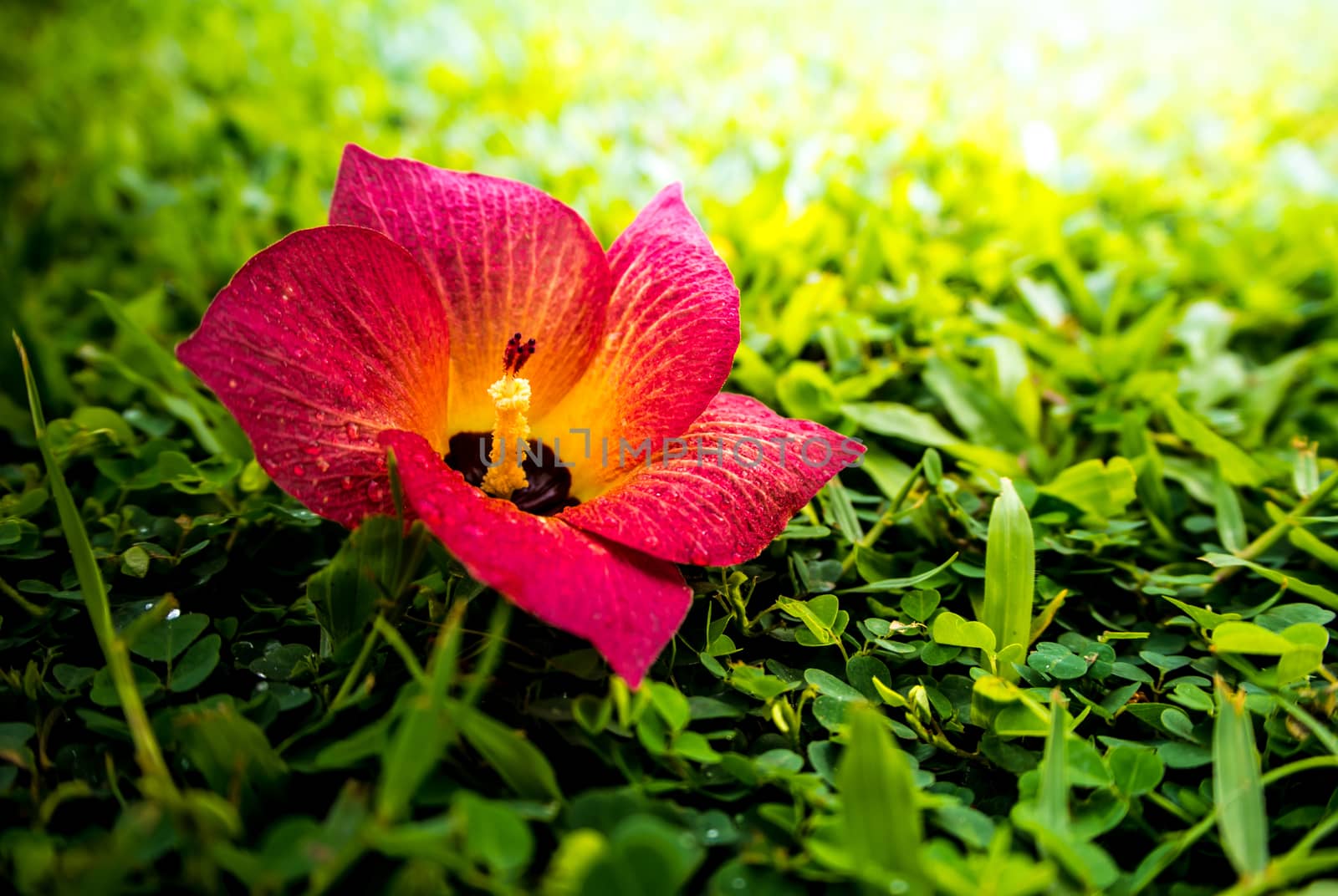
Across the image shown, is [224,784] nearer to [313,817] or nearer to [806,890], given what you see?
[313,817]

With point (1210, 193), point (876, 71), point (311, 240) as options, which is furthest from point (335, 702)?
point (876, 71)

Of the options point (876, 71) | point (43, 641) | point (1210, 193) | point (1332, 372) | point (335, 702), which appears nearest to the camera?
point (335, 702)

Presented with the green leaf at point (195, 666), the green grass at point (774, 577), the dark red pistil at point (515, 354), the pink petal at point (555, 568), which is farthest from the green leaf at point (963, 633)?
the green leaf at point (195, 666)

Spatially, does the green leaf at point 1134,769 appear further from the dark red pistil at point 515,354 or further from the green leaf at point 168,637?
the green leaf at point 168,637

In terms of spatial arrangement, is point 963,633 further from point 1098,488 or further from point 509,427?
point 509,427

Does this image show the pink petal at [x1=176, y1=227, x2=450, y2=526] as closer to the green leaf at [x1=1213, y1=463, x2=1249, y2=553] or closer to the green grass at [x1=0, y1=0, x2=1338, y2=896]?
the green grass at [x1=0, y1=0, x2=1338, y2=896]

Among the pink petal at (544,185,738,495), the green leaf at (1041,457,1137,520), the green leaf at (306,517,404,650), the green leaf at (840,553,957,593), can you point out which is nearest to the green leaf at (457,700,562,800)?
the green leaf at (306,517,404,650)

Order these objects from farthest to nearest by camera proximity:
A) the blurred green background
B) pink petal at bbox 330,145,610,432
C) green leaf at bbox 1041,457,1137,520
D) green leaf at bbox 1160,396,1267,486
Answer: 1. the blurred green background
2. green leaf at bbox 1160,396,1267,486
3. green leaf at bbox 1041,457,1137,520
4. pink petal at bbox 330,145,610,432
